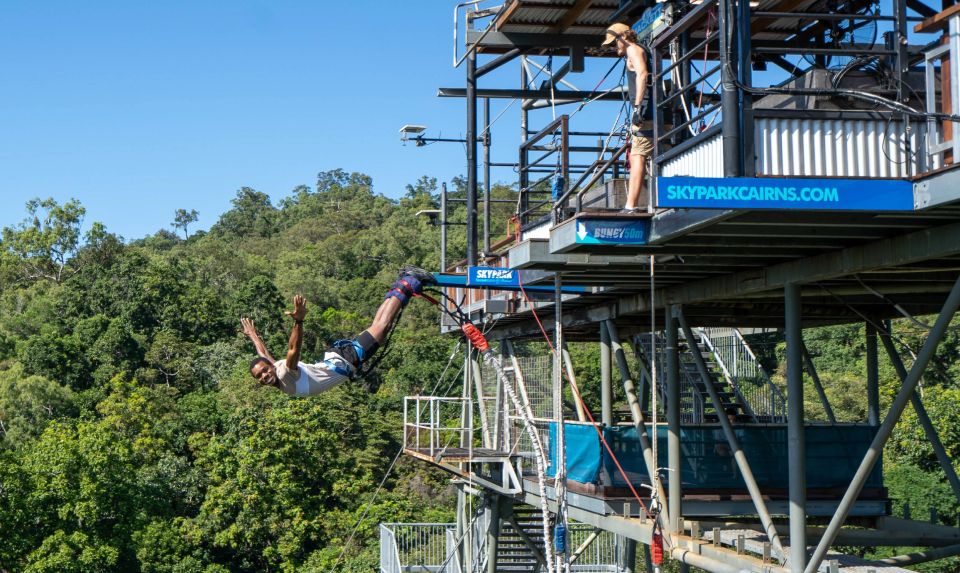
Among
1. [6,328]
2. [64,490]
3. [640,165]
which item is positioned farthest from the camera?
[6,328]

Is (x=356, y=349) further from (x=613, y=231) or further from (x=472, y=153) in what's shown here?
(x=472, y=153)


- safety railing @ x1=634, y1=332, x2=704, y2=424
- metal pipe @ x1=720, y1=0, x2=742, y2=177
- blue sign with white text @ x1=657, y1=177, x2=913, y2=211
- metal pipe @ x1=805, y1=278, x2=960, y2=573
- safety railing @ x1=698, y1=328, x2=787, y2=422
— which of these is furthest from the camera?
safety railing @ x1=698, y1=328, x2=787, y2=422

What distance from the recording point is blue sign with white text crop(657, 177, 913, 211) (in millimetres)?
9047

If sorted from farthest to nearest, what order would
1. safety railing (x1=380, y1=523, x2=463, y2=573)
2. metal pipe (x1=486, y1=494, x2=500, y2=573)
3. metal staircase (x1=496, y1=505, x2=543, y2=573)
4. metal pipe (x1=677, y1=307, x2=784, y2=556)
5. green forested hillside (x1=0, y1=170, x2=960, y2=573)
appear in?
green forested hillside (x1=0, y1=170, x2=960, y2=573), safety railing (x1=380, y1=523, x2=463, y2=573), metal staircase (x1=496, y1=505, x2=543, y2=573), metal pipe (x1=486, y1=494, x2=500, y2=573), metal pipe (x1=677, y1=307, x2=784, y2=556)

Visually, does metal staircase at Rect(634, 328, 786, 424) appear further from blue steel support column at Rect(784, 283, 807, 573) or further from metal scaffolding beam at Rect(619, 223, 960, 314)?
blue steel support column at Rect(784, 283, 807, 573)

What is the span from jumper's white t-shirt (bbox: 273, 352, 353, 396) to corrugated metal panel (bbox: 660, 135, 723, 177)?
16.0 feet

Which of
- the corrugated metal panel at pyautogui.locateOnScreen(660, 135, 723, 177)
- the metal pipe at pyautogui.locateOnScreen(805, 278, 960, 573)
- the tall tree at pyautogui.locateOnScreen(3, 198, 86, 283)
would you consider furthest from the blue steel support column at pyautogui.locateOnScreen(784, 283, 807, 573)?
the tall tree at pyautogui.locateOnScreen(3, 198, 86, 283)

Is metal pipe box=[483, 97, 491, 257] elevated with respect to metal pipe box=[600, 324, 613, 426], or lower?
elevated

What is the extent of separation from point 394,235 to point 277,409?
5015 centimetres

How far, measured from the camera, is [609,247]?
12180 millimetres

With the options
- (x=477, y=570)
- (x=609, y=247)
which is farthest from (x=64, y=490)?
(x=609, y=247)

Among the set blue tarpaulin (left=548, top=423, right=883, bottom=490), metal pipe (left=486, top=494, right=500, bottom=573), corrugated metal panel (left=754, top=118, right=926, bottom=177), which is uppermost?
corrugated metal panel (left=754, top=118, right=926, bottom=177)

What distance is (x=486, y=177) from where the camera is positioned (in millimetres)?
24297

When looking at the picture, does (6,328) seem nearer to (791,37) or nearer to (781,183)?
(791,37)
